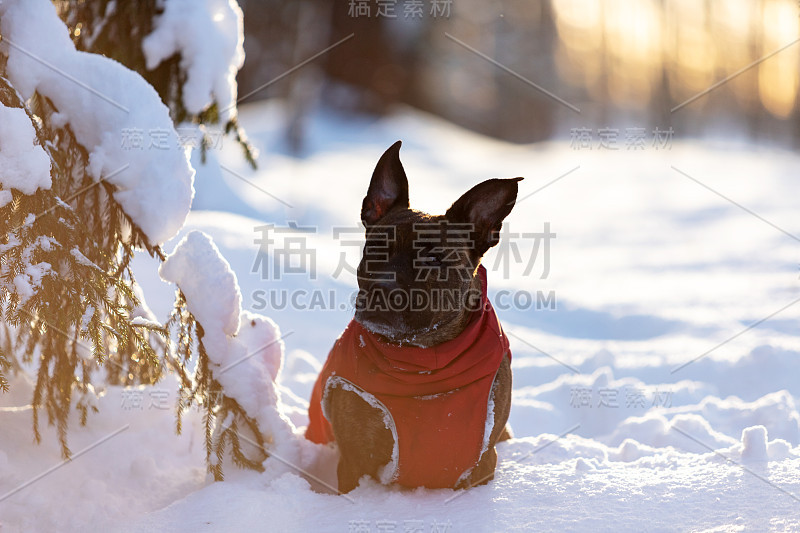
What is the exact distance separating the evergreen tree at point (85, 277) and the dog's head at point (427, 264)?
1030 mm

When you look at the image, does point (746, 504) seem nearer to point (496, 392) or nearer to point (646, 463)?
point (646, 463)

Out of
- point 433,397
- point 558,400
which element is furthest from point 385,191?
point 558,400

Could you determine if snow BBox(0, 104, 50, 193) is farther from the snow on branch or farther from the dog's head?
the dog's head

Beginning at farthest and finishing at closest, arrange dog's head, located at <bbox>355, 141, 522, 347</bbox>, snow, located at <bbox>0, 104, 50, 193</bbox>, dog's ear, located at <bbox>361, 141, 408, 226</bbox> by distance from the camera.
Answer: dog's ear, located at <bbox>361, 141, 408, 226</bbox>, dog's head, located at <bbox>355, 141, 522, 347</bbox>, snow, located at <bbox>0, 104, 50, 193</bbox>

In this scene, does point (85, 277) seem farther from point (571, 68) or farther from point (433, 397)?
point (571, 68)

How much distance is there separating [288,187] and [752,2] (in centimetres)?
2726

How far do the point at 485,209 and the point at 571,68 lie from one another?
3560cm

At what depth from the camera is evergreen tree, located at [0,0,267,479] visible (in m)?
2.82

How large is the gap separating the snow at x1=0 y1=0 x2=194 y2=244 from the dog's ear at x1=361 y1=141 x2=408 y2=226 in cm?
96

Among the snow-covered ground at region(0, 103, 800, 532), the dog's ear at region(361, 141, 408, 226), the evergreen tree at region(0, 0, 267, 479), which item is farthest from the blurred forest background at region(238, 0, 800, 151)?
the dog's ear at region(361, 141, 408, 226)

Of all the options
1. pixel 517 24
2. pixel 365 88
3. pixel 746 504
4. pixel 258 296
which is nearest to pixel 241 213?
pixel 258 296

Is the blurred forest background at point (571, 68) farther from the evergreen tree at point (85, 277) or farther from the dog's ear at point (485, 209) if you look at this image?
the dog's ear at point (485, 209)

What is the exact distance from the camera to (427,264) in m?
3.28

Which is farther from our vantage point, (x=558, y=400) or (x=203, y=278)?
(x=558, y=400)
